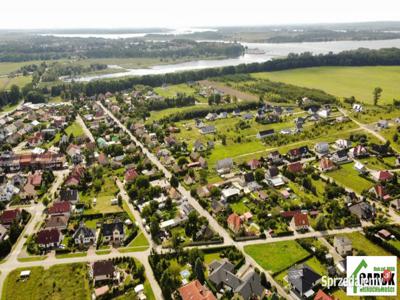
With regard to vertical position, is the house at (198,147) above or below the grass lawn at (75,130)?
above

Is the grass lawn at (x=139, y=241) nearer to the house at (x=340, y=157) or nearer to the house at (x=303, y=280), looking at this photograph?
the house at (x=303, y=280)

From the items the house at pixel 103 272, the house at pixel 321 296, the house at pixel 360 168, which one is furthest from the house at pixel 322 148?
the house at pixel 103 272

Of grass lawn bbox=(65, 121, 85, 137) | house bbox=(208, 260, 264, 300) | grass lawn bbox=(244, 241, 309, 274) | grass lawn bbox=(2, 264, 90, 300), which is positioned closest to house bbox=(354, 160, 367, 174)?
grass lawn bbox=(244, 241, 309, 274)

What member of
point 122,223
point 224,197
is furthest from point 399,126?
point 122,223

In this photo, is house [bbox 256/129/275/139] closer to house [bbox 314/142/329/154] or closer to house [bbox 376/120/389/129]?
house [bbox 314/142/329/154]

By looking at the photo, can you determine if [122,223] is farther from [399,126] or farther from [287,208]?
[399,126]

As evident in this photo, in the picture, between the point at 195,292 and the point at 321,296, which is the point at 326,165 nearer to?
the point at 321,296
